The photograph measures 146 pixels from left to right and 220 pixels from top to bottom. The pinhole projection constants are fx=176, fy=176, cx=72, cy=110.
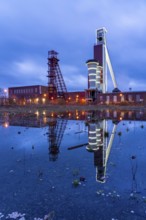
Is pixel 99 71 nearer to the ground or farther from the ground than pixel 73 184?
farther from the ground

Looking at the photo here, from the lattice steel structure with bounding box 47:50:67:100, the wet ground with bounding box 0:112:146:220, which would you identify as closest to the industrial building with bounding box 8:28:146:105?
the lattice steel structure with bounding box 47:50:67:100

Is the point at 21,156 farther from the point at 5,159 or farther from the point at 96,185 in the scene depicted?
the point at 96,185

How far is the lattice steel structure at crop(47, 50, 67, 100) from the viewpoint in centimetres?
9288

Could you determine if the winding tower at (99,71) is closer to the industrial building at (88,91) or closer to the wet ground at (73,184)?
the industrial building at (88,91)

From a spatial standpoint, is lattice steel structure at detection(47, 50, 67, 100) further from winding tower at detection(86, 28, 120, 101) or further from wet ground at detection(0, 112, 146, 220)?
wet ground at detection(0, 112, 146, 220)

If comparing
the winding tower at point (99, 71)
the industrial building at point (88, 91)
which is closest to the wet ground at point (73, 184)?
the industrial building at point (88, 91)

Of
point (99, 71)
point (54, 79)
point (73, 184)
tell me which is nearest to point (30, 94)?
point (54, 79)

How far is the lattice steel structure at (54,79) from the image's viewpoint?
9288cm

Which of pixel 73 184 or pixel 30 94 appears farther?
pixel 30 94

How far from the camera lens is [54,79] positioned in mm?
95500

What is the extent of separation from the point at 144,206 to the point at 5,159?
6.85 m

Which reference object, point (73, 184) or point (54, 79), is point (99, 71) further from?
point (73, 184)

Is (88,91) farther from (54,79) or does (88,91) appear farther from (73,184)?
(73,184)

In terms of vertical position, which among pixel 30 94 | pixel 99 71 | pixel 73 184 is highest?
pixel 99 71
